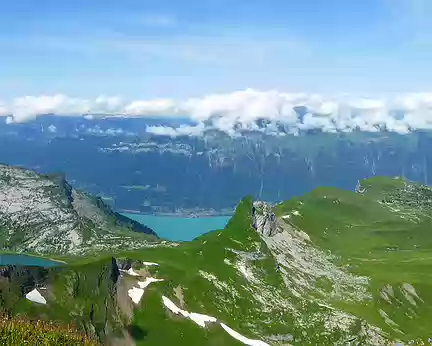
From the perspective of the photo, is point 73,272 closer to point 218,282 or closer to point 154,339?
point 154,339

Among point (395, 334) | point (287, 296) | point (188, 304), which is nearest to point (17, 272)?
point (188, 304)

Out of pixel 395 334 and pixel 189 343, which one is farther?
pixel 395 334

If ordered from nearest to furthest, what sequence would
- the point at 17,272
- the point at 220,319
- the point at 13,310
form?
the point at 13,310
the point at 17,272
the point at 220,319

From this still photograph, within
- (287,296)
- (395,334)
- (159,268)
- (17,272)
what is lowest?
(395,334)

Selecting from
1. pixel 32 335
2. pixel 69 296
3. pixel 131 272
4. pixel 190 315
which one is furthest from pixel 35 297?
pixel 32 335

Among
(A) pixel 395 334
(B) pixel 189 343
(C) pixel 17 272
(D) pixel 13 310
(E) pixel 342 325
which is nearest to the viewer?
(D) pixel 13 310

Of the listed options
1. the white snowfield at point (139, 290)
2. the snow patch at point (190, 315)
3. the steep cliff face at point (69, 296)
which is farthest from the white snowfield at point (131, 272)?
the snow patch at point (190, 315)

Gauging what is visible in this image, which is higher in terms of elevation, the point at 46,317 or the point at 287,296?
the point at 46,317
